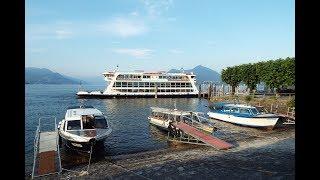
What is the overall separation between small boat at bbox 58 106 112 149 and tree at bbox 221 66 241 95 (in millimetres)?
69282

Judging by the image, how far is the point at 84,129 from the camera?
95.0ft

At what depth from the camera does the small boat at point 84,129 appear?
26.9 m

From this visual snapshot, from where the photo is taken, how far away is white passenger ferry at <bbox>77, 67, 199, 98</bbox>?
4173 inches

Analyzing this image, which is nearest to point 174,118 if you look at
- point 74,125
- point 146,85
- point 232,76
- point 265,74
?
point 74,125

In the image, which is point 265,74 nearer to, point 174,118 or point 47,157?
point 174,118

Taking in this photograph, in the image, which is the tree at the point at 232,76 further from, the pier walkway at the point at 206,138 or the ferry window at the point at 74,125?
the ferry window at the point at 74,125

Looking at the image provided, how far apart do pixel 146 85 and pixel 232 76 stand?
28255 millimetres

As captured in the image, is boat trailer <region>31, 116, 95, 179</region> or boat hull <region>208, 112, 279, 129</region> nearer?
boat trailer <region>31, 116, 95, 179</region>

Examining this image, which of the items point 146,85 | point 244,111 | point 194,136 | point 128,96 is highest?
point 146,85

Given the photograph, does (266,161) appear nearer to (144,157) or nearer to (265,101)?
(144,157)

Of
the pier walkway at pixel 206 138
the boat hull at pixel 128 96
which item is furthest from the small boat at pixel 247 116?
the boat hull at pixel 128 96

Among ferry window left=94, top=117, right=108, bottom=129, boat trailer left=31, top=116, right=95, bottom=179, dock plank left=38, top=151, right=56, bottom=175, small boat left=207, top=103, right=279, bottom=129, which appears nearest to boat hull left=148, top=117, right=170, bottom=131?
small boat left=207, top=103, right=279, bottom=129

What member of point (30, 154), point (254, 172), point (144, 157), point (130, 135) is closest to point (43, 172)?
point (144, 157)

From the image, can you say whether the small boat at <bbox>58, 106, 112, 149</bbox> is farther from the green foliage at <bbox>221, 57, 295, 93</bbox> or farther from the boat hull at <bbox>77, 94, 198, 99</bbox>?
the boat hull at <bbox>77, 94, 198, 99</bbox>
